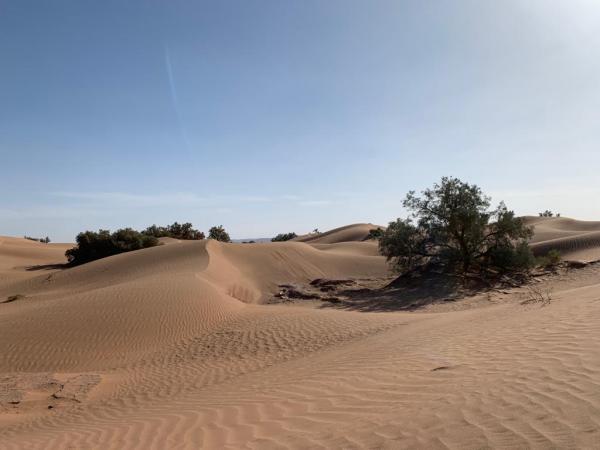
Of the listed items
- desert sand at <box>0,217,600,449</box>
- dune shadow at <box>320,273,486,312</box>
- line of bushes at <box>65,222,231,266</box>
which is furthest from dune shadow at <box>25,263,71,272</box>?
dune shadow at <box>320,273,486,312</box>

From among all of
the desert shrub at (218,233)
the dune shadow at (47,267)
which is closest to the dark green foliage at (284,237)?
the desert shrub at (218,233)

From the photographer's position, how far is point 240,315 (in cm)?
1473

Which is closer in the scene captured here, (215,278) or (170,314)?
(170,314)

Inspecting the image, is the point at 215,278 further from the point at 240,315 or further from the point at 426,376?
the point at 426,376

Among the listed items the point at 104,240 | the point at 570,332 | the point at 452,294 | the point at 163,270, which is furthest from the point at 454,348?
the point at 104,240

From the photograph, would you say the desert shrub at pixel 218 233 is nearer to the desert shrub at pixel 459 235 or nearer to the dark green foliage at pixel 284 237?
the dark green foliage at pixel 284 237

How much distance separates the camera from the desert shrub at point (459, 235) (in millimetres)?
20438

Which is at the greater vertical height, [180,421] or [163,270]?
[163,270]

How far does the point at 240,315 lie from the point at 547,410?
476 inches

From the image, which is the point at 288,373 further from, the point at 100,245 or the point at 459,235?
the point at 100,245

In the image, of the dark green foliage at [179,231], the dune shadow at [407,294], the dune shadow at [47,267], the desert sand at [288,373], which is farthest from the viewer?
the dark green foliage at [179,231]

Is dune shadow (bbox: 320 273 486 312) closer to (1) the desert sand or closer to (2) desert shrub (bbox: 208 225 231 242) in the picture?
(1) the desert sand

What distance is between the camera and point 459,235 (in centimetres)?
2094

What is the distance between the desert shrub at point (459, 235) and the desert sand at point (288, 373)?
2.92m
